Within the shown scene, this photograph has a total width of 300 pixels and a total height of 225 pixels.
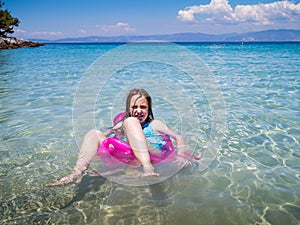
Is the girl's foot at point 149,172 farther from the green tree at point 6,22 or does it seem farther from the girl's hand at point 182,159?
the green tree at point 6,22

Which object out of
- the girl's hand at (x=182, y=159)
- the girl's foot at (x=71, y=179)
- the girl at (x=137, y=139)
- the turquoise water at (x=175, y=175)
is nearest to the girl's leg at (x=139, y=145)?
A: the girl at (x=137, y=139)

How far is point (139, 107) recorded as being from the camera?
3.35 metres

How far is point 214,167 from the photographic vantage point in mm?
3537

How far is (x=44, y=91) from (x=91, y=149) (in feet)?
19.5

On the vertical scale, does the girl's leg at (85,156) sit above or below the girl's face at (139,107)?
below

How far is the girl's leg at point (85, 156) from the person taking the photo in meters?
2.90

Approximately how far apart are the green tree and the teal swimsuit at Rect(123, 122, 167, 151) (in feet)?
175

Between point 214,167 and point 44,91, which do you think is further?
point 44,91

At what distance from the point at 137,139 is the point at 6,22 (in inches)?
2125

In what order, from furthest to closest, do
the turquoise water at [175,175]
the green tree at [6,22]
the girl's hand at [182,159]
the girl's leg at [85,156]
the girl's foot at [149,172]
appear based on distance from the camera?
the green tree at [6,22]
the girl's hand at [182,159]
the girl's leg at [85,156]
the girl's foot at [149,172]
the turquoise water at [175,175]

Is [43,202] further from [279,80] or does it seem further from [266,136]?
[279,80]

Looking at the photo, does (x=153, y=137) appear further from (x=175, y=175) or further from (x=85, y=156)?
(x=85, y=156)

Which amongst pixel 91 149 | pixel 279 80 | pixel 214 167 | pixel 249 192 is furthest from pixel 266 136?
pixel 279 80

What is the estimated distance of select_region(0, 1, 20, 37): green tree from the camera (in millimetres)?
47688
